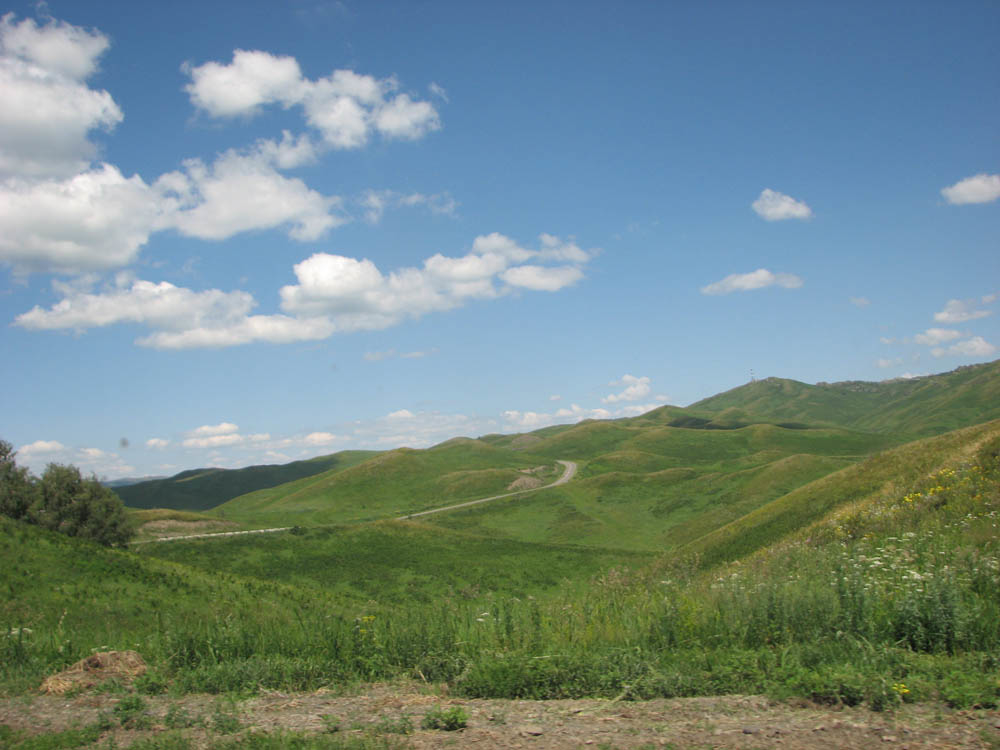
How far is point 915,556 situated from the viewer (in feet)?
31.6

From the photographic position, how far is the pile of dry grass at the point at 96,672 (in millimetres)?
7086

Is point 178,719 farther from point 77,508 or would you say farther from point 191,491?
point 191,491

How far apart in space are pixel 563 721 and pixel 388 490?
109 m

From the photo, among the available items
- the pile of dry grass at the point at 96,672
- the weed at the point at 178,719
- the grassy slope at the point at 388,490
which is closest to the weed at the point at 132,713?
the weed at the point at 178,719

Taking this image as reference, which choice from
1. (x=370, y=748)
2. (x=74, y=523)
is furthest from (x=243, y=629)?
(x=74, y=523)

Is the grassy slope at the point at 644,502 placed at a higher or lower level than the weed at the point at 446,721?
lower

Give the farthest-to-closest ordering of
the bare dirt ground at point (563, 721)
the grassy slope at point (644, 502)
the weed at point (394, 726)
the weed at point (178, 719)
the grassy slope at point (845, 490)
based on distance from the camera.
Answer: the grassy slope at point (644, 502), the grassy slope at point (845, 490), the weed at point (178, 719), the weed at point (394, 726), the bare dirt ground at point (563, 721)

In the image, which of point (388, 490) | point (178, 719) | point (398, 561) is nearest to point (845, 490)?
point (178, 719)

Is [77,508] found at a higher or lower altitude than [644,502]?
higher

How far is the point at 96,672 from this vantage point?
24.6 feet

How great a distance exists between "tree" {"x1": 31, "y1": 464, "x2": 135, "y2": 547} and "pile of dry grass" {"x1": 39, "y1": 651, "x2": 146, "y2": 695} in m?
38.1

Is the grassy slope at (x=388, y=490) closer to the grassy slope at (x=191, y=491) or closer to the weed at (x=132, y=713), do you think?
the grassy slope at (x=191, y=491)

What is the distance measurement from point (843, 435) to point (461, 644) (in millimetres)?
162695

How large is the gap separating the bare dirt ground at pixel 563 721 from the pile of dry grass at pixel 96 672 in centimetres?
40
